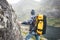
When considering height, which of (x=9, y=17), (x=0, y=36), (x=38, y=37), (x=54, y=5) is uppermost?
(x=54, y=5)

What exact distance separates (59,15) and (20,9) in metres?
0.74

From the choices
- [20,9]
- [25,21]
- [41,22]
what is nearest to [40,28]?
[41,22]

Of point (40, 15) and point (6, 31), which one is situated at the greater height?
point (40, 15)

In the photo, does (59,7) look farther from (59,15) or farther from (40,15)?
(40,15)

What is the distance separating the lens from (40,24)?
2500 millimetres

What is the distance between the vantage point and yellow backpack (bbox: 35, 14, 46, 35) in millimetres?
2459

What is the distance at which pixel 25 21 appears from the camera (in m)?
2.43

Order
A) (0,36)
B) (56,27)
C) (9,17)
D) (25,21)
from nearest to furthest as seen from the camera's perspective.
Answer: (0,36)
(9,17)
(25,21)
(56,27)

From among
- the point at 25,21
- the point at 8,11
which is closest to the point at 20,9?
the point at 25,21

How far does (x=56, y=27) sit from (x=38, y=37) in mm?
425

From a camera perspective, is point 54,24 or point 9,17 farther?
point 54,24

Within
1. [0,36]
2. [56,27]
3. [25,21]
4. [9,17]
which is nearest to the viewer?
[0,36]

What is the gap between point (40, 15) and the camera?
8.23 feet

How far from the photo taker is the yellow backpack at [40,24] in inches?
96.8
